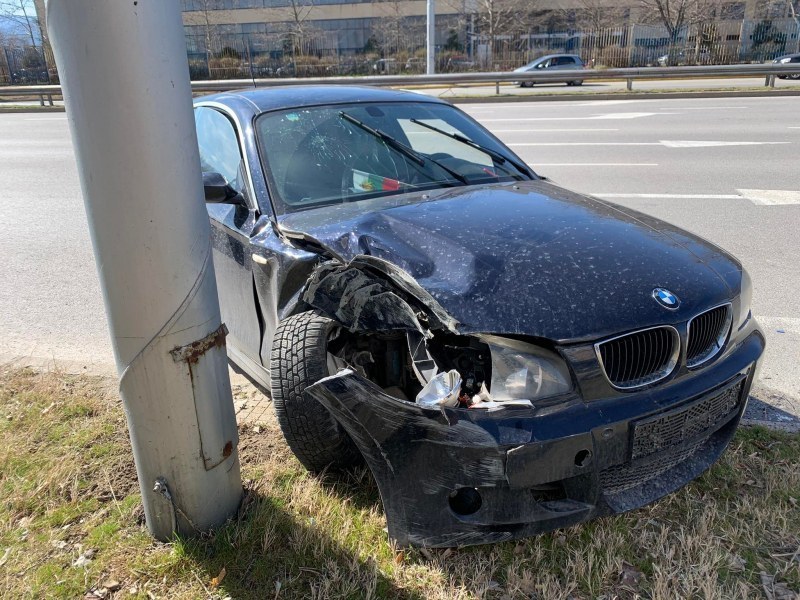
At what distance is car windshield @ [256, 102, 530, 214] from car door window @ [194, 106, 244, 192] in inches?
8.1

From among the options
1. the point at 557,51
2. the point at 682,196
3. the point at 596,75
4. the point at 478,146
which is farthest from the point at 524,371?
the point at 557,51

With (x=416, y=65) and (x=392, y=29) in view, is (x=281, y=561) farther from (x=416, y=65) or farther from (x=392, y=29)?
(x=392, y=29)

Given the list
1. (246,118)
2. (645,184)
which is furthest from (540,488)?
(645,184)

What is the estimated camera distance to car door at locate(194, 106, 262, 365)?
313cm

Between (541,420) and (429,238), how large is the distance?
0.90 metres

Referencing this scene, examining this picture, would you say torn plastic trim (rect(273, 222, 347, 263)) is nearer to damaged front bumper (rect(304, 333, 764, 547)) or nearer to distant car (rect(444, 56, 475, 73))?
damaged front bumper (rect(304, 333, 764, 547))

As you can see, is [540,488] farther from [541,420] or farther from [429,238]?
[429,238]

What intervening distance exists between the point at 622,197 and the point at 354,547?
6.30 metres

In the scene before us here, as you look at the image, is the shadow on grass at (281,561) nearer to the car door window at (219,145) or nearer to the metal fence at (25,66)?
the car door window at (219,145)

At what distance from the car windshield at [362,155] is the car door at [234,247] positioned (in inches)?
7.4

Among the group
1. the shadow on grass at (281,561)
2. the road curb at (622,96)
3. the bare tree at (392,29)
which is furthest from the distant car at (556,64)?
the shadow on grass at (281,561)

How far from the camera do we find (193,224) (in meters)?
2.17

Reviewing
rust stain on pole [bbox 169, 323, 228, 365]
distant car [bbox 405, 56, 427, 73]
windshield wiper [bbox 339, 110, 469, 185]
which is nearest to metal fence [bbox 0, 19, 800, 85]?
distant car [bbox 405, 56, 427, 73]

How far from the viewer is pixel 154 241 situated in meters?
2.06
